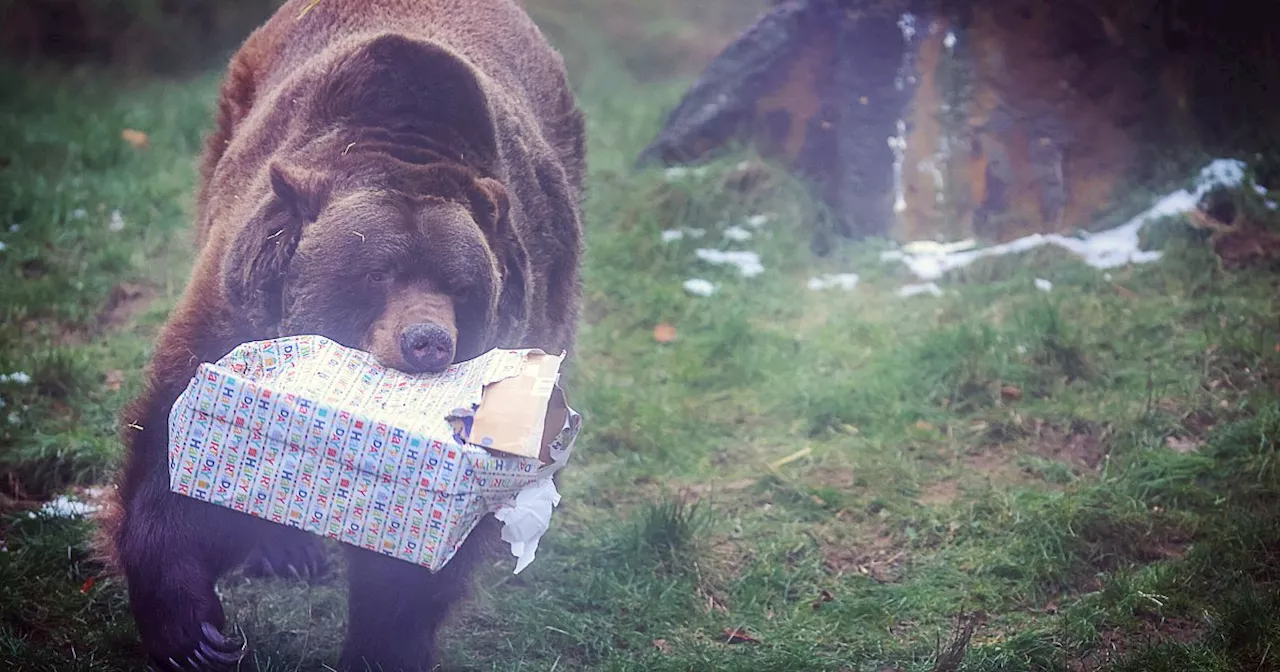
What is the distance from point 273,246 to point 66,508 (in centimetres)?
164

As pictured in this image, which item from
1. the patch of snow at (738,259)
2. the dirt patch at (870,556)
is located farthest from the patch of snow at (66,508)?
the patch of snow at (738,259)

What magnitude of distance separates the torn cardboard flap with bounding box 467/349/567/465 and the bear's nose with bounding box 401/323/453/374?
277mm

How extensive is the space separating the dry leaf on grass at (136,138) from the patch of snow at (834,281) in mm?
4592

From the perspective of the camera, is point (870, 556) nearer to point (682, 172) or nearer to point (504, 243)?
point (504, 243)

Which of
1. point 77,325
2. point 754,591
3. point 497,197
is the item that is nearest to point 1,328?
point 77,325

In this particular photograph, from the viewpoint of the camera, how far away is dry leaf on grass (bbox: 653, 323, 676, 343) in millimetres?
6707

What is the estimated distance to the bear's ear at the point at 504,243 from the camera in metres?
3.70

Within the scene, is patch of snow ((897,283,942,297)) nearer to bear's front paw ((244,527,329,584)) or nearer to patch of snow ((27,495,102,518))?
bear's front paw ((244,527,329,584))

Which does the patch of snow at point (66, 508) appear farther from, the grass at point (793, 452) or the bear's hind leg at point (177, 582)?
the bear's hind leg at point (177, 582)

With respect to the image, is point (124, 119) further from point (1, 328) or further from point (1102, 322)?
point (1102, 322)

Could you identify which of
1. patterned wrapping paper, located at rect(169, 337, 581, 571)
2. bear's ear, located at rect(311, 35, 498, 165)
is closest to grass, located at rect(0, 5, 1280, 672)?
patterned wrapping paper, located at rect(169, 337, 581, 571)

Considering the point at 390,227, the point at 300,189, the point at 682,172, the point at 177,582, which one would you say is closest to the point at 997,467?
the point at 390,227

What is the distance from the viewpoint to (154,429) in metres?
3.62

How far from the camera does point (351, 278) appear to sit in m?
3.44
